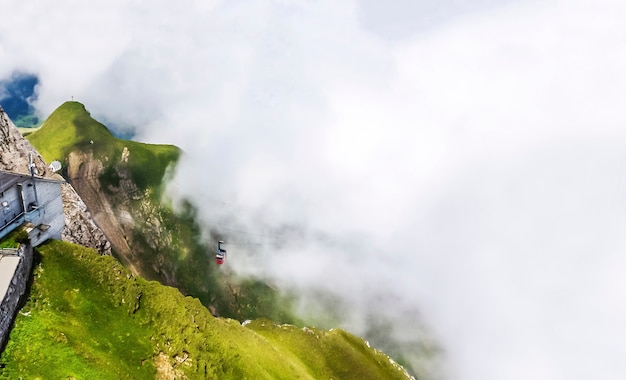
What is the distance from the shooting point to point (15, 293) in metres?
49.8

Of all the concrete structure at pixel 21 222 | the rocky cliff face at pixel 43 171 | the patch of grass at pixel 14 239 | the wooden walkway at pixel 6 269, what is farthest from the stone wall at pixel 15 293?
the rocky cliff face at pixel 43 171

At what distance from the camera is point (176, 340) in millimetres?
61000

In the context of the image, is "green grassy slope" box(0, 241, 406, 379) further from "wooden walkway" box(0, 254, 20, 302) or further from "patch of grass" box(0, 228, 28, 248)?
"wooden walkway" box(0, 254, 20, 302)

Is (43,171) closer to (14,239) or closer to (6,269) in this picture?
(14,239)

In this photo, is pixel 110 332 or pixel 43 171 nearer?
pixel 110 332

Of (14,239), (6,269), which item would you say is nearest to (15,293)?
(6,269)

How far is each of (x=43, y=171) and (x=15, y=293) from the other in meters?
47.1

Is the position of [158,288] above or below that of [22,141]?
below

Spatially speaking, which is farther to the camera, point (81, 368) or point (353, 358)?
point (353, 358)

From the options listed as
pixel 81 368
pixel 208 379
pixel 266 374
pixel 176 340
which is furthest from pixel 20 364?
pixel 266 374

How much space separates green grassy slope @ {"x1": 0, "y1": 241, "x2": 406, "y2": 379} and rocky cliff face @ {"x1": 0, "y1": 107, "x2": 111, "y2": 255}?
78.8ft

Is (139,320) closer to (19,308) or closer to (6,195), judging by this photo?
(19,308)

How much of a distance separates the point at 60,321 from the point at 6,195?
19.5 meters

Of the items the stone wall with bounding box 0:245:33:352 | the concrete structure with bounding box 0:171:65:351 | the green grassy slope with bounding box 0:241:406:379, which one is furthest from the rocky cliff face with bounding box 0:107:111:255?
the stone wall with bounding box 0:245:33:352
